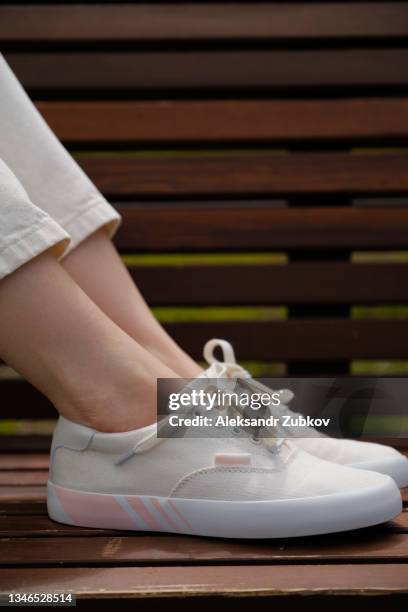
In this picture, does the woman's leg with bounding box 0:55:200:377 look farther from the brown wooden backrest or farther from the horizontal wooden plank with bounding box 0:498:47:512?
the brown wooden backrest

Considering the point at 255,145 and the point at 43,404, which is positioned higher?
the point at 255,145

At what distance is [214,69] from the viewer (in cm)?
152

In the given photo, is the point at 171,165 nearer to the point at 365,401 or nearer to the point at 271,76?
the point at 271,76

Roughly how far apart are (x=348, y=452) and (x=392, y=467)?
0.21 feet

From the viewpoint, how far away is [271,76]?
4.99 feet

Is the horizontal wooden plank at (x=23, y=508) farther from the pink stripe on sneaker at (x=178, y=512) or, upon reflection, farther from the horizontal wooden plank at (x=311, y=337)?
the horizontal wooden plank at (x=311, y=337)

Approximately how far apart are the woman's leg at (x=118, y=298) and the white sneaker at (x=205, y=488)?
0.80ft

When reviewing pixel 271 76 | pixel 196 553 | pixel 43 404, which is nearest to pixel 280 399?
pixel 196 553

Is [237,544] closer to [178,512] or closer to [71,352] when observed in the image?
[178,512]

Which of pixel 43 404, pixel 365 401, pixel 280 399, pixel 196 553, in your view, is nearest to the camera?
pixel 196 553

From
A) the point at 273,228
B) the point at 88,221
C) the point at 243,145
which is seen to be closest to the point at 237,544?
the point at 88,221

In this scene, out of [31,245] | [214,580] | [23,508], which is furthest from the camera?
[23,508]

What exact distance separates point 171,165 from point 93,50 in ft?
1.03

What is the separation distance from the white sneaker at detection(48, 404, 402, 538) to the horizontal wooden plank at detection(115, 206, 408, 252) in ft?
2.37
